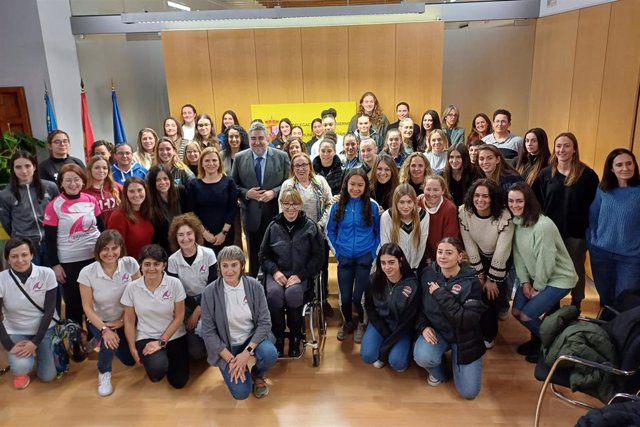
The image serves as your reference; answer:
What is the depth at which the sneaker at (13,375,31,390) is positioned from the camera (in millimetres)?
3541

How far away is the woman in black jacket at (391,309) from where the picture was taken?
3.40 metres

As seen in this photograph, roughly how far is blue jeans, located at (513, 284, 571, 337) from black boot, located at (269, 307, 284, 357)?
1892mm

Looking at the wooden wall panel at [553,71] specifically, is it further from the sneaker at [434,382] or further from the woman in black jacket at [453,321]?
the sneaker at [434,382]

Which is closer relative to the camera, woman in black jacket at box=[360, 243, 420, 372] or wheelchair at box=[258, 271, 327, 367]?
woman in black jacket at box=[360, 243, 420, 372]

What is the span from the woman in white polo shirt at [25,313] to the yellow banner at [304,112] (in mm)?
4437

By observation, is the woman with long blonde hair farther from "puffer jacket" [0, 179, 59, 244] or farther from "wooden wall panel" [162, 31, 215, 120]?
"wooden wall panel" [162, 31, 215, 120]

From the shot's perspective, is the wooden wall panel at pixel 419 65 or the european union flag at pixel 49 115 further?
the wooden wall panel at pixel 419 65

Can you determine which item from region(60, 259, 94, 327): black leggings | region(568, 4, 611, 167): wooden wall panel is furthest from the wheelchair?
region(568, 4, 611, 167): wooden wall panel

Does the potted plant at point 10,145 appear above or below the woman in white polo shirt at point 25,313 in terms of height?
above

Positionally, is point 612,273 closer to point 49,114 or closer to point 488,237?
point 488,237

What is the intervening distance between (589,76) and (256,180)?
4.05 m

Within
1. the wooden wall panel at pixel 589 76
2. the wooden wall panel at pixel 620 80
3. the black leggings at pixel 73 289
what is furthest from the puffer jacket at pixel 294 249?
the wooden wall panel at pixel 589 76

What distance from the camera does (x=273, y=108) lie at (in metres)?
7.38

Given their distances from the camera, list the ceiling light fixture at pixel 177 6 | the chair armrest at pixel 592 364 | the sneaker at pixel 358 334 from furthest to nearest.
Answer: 1. the ceiling light fixture at pixel 177 6
2. the sneaker at pixel 358 334
3. the chair armrest at pixel 592 364
